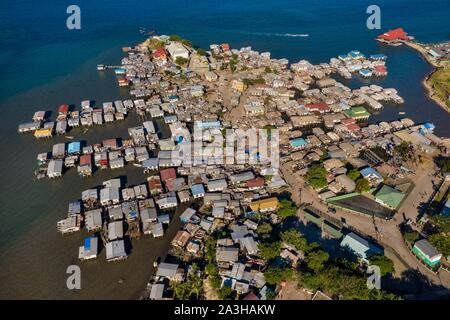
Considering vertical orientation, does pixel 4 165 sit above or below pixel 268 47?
below

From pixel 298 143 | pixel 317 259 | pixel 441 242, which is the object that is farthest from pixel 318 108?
pixel 317 259

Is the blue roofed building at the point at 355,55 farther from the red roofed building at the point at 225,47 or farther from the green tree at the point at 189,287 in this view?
the green tree at the point at 189,287

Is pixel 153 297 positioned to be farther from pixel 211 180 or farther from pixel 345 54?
pixel 345 54

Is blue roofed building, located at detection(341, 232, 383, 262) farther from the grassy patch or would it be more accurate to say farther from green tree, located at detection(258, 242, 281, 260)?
the grassy patch

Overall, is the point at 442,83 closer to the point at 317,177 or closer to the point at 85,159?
the point at 317,177

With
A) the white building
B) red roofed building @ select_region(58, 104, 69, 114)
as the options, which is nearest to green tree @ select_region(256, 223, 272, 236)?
red roofed building @ select_region(58, 104, 69, 114)

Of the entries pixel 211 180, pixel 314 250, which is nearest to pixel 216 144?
pixel 211 180
